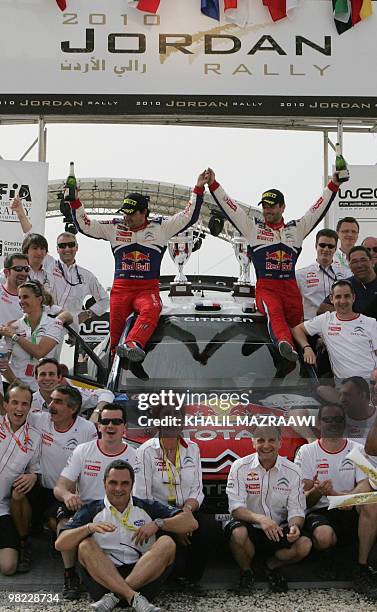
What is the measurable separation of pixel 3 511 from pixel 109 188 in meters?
12.4

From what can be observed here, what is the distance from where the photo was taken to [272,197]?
7496mm

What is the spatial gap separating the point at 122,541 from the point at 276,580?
0.97 m

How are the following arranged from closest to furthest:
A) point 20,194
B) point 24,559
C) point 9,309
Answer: point 24,559
point 9,309
point 20,194

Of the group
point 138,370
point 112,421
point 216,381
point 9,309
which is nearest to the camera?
point 112,421

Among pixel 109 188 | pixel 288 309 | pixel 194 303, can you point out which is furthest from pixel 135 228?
pixel 109 188

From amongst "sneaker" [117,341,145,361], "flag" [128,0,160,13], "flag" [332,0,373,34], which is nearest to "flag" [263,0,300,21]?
"flag" [332,0,373,34]

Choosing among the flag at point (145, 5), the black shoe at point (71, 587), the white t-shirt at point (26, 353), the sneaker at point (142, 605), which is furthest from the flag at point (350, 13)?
the sneaker at point (142, 605)

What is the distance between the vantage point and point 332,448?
5688 mm

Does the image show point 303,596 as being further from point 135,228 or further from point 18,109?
point 18,109

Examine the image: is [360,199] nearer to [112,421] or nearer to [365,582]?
[112,421]

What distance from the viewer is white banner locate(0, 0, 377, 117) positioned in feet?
37.6

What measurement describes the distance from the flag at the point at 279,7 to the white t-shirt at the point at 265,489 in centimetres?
768

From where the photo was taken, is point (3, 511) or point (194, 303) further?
point (194, 303)

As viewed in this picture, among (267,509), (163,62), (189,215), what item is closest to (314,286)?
(189,215)
